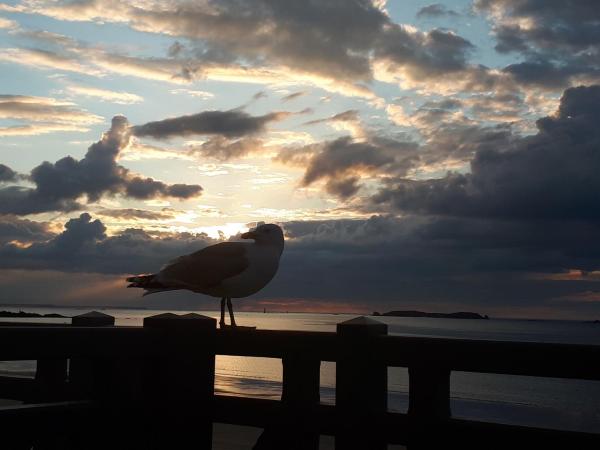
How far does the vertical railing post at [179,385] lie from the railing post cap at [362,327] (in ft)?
3.34

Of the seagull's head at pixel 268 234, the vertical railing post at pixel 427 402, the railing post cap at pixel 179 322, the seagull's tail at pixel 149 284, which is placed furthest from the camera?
the seagull's head at pixel 268 234

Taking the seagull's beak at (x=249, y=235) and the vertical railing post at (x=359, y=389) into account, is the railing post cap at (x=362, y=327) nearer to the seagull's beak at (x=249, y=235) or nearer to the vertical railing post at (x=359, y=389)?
the vertical railing post at (x=359, y=389)

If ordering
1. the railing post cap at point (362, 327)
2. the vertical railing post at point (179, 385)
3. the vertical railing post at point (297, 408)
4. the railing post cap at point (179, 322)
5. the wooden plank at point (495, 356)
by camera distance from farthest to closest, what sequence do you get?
1. the railing post cap at point (179, 322)
2. the vertical railing post at point (179, 385)
3. the vertical railing post at point (297, 408)
4. the railing post cap at point (362, 327)
5. the wooden plank at point (495, 356)

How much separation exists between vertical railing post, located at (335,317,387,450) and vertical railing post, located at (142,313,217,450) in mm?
1005

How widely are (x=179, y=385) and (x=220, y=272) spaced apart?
1.56 metres

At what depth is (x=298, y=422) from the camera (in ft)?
13.6

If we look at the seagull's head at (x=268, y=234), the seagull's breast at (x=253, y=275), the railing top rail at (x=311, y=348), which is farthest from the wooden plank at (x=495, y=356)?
the seagull's head at (x=268, y=234)

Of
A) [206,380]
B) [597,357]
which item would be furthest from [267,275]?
[597,357]

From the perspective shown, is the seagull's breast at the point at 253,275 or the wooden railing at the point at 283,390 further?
the seagull's breast at the point at 253,275

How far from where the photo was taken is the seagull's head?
247 inches

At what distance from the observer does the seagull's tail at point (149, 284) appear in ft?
19.5

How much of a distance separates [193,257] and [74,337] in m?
2.13

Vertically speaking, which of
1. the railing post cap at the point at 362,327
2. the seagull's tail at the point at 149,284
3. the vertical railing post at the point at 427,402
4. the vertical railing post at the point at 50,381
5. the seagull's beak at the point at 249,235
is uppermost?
the seagull's beak at the point at 249,235

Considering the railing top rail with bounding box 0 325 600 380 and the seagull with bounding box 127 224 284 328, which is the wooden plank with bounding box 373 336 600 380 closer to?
the railing top rail with bounding box 0 325 600 380
